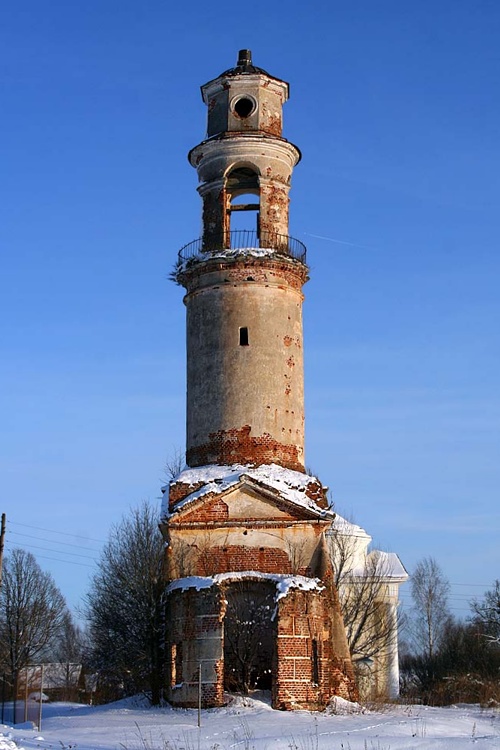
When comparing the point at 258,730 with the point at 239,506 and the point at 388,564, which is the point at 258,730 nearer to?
the point at 239,506

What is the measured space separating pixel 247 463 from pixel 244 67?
11.2m

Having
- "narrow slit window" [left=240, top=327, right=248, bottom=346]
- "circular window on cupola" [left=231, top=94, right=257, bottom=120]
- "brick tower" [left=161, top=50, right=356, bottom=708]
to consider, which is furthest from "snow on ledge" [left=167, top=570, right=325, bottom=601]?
"circular window on cupola" [left=231, top=94, right=257, bottom=120]

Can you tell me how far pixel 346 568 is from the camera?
39750 millimetres

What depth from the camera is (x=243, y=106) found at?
2891cm

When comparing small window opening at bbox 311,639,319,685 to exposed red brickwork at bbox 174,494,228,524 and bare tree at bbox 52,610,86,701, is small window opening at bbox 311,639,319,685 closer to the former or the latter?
exposed red brickwork at bbox 174,494,228,524

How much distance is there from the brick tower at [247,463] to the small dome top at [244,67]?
0.05 meters

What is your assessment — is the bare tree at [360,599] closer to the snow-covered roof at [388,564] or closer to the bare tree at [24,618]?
the snow-covered roof at [388,564]

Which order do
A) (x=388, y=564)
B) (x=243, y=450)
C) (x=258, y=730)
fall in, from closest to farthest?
1. (x=258, y=730)
2. (x=243, y=450)
3. (x=388, y=564)

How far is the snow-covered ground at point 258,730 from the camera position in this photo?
16.3 metres

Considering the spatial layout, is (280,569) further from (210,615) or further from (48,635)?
(48,635)

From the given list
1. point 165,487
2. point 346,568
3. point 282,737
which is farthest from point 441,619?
point 282,737

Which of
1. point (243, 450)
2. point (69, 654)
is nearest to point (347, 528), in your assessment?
point (243, 450)

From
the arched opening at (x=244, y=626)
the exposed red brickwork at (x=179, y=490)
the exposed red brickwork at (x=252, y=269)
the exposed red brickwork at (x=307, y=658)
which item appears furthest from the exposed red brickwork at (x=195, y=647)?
the exposed red brickwork at (x=252, y=269)

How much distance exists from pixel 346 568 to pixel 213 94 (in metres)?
19.1
